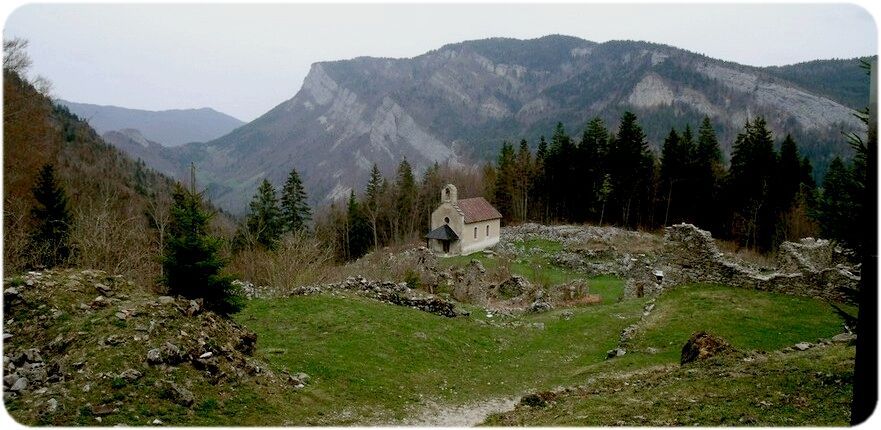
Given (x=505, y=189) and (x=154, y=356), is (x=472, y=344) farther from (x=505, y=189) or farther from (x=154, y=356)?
(x=505, y=189)

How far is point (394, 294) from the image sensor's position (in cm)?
1944

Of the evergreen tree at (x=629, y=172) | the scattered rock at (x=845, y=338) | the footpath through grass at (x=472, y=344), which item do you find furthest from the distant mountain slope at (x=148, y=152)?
the scattered rock at (x=845, y=338)

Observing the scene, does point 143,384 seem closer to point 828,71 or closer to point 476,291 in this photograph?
point 476,291

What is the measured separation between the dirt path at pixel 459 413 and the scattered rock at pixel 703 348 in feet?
12.3

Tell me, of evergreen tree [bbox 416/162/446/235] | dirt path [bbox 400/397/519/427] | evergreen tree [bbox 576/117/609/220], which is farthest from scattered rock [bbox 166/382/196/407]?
evergreen tree [bbox 416/162/446/235]

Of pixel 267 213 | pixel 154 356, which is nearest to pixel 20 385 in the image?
pixel 154 356

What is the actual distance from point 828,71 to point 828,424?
191636mm

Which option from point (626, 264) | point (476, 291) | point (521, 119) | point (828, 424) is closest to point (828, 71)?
point (521, 119)

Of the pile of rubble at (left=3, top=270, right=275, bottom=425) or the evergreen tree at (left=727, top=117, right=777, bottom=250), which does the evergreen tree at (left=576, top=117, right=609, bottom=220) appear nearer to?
the evergreen tree at (left=727, top=117, right=777, bottom=250)

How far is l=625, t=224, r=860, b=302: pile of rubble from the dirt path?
11.1m

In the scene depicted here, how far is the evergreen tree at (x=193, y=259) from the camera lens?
11016 millimetres

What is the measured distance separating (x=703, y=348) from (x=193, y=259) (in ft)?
36.0

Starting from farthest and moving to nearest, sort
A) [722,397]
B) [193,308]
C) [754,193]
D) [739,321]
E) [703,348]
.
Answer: [754,193] < [739,321] < [703,348] < [193,308] < [722,397]

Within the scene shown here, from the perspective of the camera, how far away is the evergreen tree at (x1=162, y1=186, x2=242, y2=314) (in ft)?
36.1
